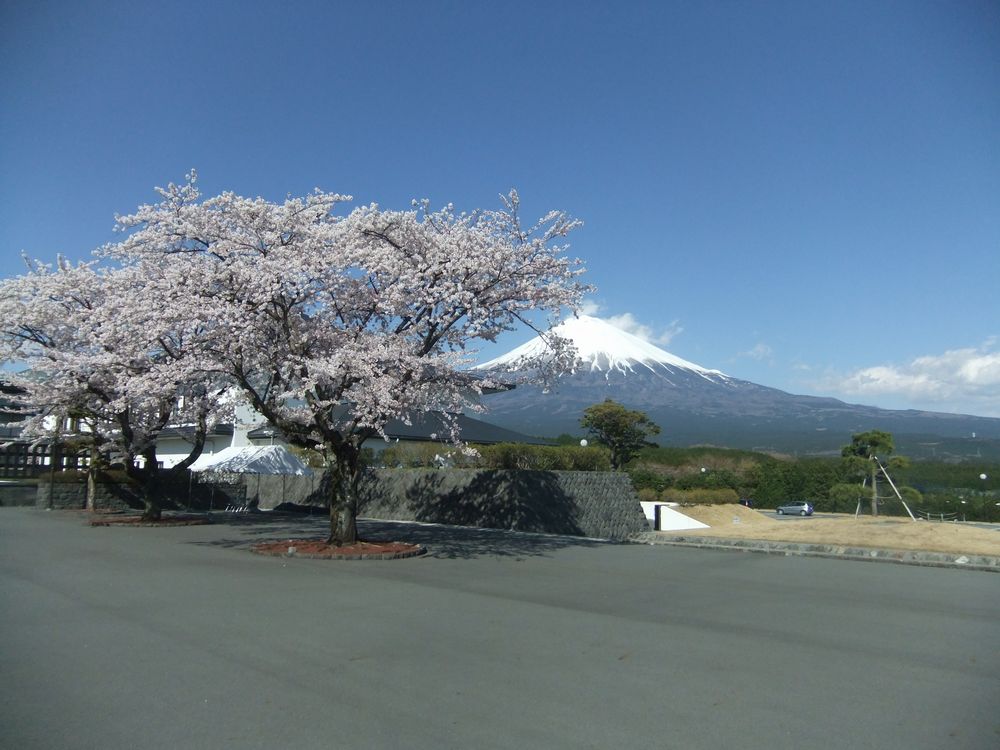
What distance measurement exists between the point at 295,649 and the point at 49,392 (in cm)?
1790

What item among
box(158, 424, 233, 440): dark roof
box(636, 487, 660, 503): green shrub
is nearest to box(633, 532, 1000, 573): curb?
box(636, 487, 660, 503): green shrub

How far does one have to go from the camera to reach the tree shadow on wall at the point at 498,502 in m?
20.8

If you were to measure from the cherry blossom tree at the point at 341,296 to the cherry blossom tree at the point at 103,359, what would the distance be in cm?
85

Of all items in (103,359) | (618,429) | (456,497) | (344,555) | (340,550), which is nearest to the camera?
Result: (344,555)

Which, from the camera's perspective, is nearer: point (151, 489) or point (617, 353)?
point (151, 489)

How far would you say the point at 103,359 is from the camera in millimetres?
15391

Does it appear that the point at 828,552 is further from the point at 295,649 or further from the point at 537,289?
the point at 295,649

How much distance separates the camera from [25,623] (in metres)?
7.94

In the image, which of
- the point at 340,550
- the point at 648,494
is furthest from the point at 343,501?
the point at 648,494

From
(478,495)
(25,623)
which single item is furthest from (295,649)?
(478,495)

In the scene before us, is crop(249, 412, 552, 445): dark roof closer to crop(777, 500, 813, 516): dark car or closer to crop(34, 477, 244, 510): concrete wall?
crop(34, 477, 244, 510): concrete wall

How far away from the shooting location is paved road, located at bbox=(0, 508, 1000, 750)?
4.98m

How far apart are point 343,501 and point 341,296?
13.0ft

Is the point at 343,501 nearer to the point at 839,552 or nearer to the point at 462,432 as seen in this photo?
the point at 839,552
